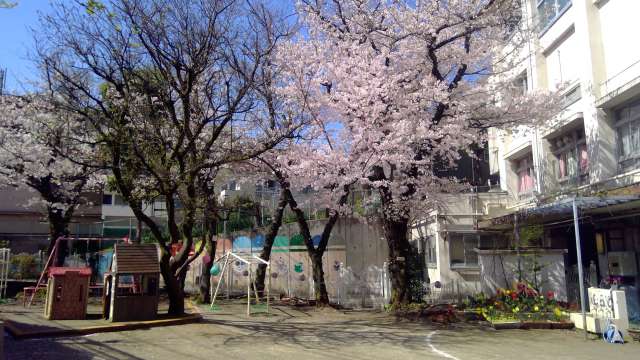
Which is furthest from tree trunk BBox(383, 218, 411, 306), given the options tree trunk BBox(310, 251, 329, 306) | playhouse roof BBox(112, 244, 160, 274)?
playhouse roof BBox(112, 244, 160, 274)

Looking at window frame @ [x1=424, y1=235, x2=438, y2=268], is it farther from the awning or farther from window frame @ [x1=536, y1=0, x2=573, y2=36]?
window frame @ [x1=536, y1=0, x2=573, y2=36]

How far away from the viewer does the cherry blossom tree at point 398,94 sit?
52.5ft

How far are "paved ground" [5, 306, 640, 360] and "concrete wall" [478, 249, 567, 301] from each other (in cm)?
316

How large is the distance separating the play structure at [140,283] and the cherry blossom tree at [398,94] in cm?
539

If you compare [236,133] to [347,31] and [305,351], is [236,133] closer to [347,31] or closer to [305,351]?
[347,31]

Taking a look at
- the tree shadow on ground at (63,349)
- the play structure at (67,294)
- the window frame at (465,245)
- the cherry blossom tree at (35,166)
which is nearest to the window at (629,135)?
the window frame at (465,245)

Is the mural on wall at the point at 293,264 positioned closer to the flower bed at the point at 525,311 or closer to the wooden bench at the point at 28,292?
the flower bed at the point at 525,311

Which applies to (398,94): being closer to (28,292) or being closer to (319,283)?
(319,283)

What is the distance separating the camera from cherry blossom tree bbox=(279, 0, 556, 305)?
52.5ft

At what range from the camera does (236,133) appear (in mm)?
19609

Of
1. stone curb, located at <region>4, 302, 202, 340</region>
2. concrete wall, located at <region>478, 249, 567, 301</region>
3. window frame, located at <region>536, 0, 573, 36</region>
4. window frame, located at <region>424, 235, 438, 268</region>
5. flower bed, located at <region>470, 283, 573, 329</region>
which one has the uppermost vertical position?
window frame, located at <region>536, 0, 573, 36</region>

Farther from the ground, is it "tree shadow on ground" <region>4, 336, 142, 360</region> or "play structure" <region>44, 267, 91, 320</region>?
"play structure" <region>44, 267, 91, 320</region>

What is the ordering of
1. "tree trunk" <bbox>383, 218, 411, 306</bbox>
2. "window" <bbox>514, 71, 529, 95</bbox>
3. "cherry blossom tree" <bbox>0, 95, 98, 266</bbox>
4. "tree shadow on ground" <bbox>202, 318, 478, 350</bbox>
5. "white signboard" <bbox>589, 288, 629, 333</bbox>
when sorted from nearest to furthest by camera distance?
"tree shadow on ground" <bbox>202, 318, 478, 350</bbox>, "white signboard" <bbox>589, 288, 629, 333</bbox>, "tree trunk" <bbox>383, 218, 411, 306</bbox>, "cherry blossom tree" <bbox>0, 95, 98, 266</bbox>, "window" <bbox>514, 71, 529, 95</bbox>

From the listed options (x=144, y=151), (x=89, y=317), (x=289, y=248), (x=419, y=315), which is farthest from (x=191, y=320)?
(x=289, y=248)
